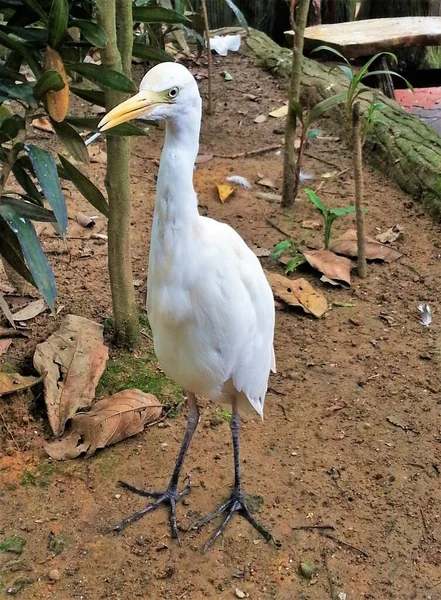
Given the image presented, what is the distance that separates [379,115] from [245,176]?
3.86 ft

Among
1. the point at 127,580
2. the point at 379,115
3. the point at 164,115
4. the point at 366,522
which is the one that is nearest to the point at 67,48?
the point at 164,115

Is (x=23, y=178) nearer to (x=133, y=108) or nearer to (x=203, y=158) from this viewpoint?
(x=133, y=108)

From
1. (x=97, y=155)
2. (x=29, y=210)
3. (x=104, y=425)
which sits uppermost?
(x=29, y=210)

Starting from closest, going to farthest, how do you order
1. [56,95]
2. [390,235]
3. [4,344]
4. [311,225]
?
[56,95]
[4,344]
[390,235]
[311,225]

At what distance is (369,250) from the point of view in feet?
13.0

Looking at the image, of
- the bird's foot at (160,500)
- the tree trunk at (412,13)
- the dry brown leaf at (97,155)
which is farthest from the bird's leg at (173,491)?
the tree trunk at (412,13)

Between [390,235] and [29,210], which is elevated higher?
[29,210]

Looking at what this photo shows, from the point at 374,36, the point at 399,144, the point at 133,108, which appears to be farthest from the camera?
the point at 374,36

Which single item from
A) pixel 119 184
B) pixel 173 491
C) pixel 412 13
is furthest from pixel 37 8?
pixel 412 13

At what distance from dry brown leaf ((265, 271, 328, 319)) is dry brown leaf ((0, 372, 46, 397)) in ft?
4.53

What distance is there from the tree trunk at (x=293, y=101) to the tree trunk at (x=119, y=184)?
1595 mm

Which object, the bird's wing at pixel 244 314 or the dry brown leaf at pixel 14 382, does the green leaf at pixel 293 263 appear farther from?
the dry brown leaf at pixel 14 382

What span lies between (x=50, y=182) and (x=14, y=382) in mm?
872

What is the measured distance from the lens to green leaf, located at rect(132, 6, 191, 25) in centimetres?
286
